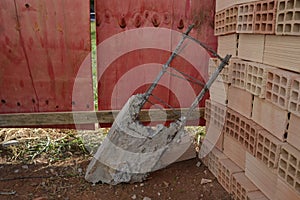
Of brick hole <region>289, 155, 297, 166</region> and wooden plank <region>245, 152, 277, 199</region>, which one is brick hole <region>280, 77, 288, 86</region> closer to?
brick hole <region>289, 155, 297, 166</region>

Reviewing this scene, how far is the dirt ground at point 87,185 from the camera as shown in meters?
1.83

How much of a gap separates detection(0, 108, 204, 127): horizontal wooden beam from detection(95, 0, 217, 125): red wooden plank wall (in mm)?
75

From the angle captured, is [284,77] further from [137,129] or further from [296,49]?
[137,129]

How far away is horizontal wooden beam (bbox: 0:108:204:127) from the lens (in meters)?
2.22

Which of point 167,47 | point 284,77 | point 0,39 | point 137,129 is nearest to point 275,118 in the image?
point 284,77

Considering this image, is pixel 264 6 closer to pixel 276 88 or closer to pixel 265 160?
pixel 276 88

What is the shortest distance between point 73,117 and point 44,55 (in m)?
0.52

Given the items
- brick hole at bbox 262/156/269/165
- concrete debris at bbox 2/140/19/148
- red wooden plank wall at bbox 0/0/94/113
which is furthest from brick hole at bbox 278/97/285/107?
concrete debris at bbox 2/140/19/148

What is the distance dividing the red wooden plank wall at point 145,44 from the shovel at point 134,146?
41 centimetres

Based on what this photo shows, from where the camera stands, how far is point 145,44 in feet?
7.34

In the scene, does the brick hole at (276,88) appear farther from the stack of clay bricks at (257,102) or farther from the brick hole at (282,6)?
the brick hole at (282,6)

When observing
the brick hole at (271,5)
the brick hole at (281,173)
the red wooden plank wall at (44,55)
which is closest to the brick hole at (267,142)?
the brick hole at (281,173)

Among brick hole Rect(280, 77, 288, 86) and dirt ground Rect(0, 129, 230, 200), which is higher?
brick hole Rect(280, 77, 288, 86)

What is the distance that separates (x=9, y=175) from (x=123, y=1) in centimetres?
147
